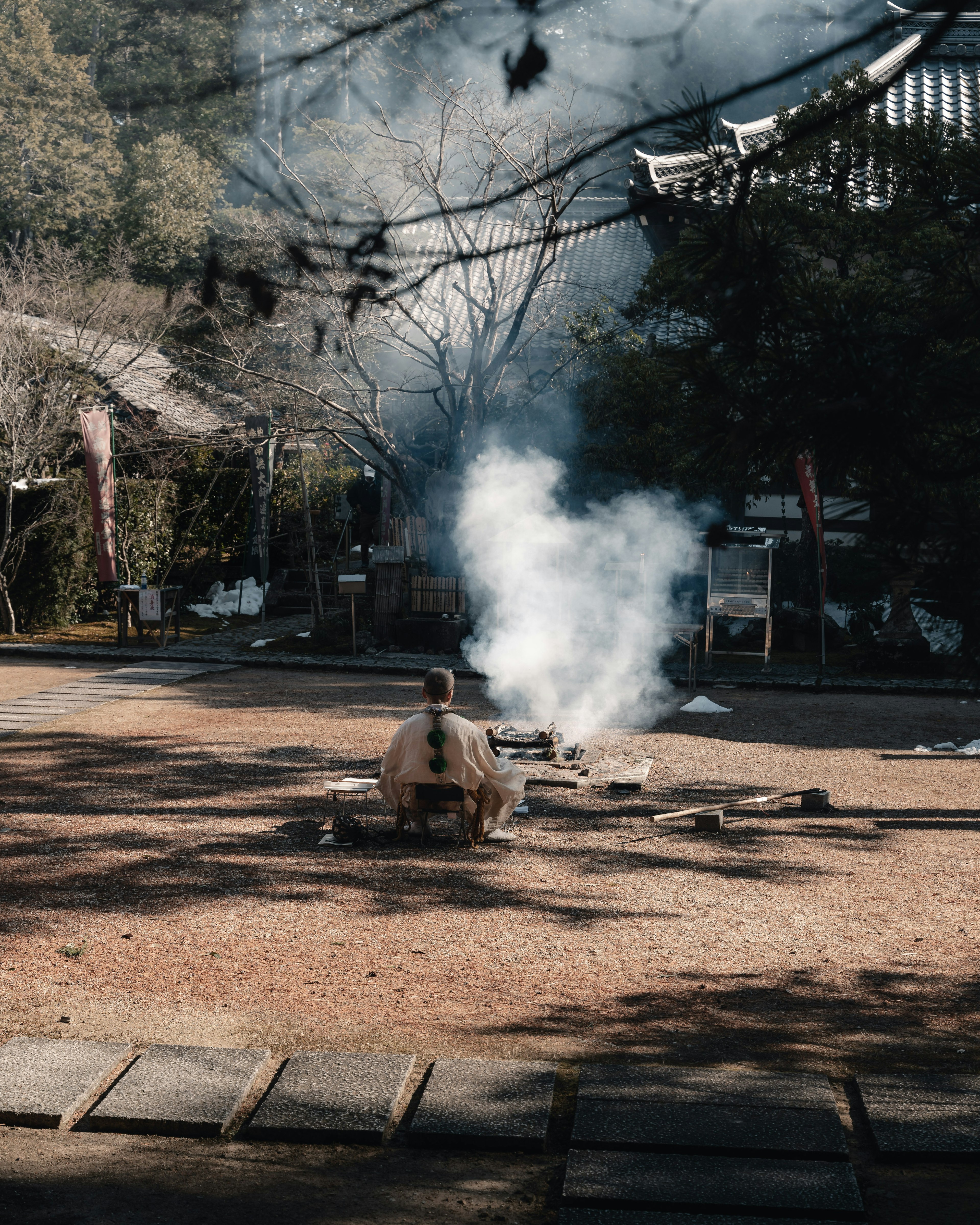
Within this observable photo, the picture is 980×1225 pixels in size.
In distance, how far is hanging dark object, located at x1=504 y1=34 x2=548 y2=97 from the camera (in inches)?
110

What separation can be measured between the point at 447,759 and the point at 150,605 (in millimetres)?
10173

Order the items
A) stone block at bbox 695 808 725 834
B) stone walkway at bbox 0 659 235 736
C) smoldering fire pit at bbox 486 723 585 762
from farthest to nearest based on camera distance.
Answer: stone walkway at bbox 0 659 235 736 → smoldering fire pit at bbox 486 723 585 762 → stone block at bbox 695 808 725 834

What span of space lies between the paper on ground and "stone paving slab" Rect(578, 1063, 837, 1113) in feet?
28.8

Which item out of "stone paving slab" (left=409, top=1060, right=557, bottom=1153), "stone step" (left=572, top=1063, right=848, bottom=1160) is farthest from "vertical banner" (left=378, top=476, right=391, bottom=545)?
"stone step" (left=572, top=1063, right=848, bottom=1160)

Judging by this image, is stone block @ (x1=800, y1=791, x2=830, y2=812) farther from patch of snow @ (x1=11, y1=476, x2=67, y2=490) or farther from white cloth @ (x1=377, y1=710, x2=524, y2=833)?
patch of snow @ (x1=11, y1=476, x2=67, y2=490)

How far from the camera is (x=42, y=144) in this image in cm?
3042

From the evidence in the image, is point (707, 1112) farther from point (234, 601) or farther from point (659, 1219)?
point (234, 601)

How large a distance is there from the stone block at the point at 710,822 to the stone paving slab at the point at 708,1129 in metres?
4.18

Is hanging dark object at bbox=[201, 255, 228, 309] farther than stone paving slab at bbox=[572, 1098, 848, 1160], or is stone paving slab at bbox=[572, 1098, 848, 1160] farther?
stone paving slab at bbox=[572, 1098, 848, 1160]

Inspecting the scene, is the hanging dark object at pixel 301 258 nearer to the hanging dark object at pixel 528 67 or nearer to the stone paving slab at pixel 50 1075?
Result: the hanging dark object at pixel 528 67

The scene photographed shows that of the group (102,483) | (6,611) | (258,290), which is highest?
(102,483)

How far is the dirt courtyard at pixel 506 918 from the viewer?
185 inches

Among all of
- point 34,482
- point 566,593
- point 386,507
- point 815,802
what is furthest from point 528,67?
point 386,507

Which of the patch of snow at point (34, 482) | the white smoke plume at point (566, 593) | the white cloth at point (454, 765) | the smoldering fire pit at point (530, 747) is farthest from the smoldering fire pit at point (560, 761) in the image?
the patch of snow at point (34, 482)
